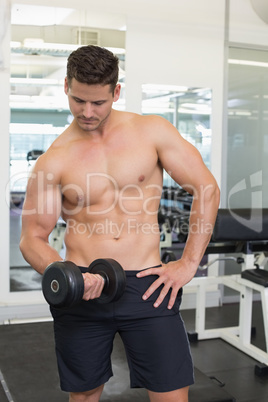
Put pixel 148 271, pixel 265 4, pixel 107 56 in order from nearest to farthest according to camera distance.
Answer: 1. pixel 107 56
2. pixel 148 271
3. pixel 265 4

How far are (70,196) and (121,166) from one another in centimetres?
20

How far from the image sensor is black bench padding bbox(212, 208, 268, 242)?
3.18 metres

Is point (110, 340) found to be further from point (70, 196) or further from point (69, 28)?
point (69, 28)

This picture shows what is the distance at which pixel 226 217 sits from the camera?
3201mm

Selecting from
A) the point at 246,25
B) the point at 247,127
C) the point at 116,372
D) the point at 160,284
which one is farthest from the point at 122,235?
the point at 246,25

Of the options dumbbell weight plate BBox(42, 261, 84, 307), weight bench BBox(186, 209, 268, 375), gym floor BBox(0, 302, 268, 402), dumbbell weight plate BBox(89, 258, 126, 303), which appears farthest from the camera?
weight bench BBox(186, 209, 268, 375)

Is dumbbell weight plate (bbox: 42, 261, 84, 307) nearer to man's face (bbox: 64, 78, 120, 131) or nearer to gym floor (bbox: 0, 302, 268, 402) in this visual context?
man's face (bbox: 64, 78, 120, 131)

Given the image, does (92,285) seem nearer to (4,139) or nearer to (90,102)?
(90,102)

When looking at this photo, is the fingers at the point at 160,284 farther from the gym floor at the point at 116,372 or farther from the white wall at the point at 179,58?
the white wall at the point at 179,58

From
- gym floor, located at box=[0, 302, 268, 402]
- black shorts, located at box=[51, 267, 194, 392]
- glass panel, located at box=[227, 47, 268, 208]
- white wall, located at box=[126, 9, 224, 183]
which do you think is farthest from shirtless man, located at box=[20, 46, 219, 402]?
glass panel, located at box=[227, 47, 268, 208]

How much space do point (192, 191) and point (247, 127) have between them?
267 centimetres

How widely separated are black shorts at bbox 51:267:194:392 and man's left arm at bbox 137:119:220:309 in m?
0.05

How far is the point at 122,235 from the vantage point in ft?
5.66

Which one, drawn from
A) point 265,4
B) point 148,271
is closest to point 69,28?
point 265,4
